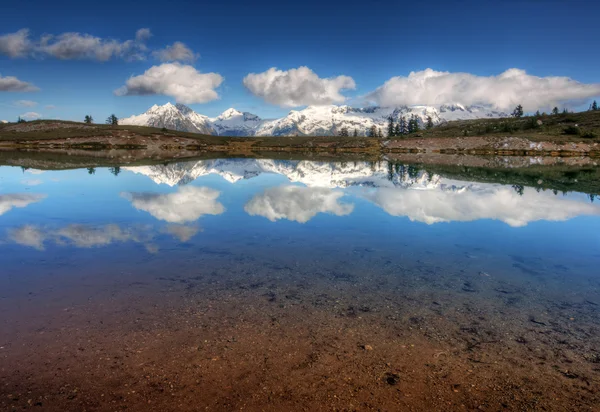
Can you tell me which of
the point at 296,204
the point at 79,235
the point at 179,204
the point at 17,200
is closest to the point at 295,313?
the point at 79,235

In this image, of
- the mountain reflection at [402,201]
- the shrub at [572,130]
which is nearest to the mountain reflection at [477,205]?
the mountain reflection at [402,201]

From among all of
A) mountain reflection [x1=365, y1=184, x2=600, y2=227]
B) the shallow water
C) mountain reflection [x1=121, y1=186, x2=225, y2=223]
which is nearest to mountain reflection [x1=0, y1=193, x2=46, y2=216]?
the shallow water

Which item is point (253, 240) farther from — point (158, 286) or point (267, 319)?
point (267, 319)

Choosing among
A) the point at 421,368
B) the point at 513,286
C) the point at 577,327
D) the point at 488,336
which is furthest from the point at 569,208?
the point at 421,368

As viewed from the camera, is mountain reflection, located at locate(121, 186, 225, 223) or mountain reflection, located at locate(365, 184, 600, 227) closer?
mountain reflection, located at locate(121, 186, 225, 223)

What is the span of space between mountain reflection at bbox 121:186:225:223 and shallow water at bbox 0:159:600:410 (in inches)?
21.3

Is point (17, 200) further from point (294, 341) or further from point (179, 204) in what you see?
point (294, 341)

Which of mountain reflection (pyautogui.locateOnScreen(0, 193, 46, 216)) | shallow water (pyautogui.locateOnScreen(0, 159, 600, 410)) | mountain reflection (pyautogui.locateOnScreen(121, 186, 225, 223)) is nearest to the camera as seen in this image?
shallow water (pyautogui.locateOnScreen(0, 159, 600, 410))

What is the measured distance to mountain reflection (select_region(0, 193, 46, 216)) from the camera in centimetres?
3243

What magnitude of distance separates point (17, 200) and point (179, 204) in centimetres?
1516

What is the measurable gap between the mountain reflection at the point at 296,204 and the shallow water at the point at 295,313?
78.9 inches

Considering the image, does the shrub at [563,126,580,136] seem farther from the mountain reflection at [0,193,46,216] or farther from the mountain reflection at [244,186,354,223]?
the mountain reflection at [0,193,46,216]

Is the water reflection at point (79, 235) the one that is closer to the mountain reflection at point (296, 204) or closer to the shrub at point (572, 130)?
the mountain reflection at point (296, 204)

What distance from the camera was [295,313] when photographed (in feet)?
44.8
